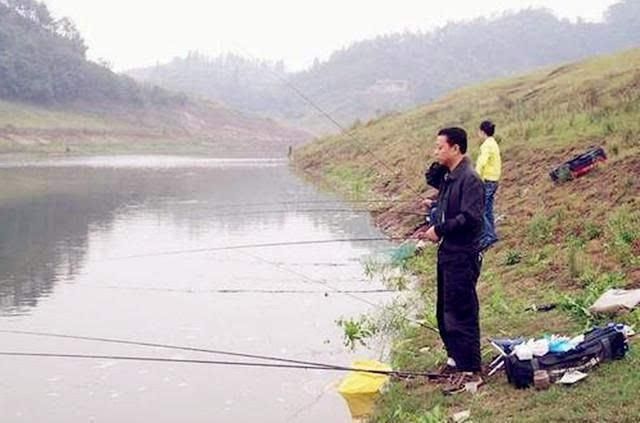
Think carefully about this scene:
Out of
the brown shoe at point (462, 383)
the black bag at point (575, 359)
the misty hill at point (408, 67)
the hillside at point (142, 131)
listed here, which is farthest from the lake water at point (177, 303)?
the misty hill at point (408, 67)

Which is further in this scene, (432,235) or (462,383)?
(462,383)

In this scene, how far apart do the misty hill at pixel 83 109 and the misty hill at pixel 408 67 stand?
121 feet

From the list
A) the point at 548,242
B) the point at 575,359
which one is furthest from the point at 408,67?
the point at 575,359

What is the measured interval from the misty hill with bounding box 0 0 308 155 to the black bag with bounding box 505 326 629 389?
6306 cm

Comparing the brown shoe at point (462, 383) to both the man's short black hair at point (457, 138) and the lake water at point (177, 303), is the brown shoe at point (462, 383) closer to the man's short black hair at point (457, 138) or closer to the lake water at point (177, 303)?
the lake water at point (177, 303)

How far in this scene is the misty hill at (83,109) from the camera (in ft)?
248

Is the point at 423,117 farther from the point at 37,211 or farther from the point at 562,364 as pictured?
the point at 562,364

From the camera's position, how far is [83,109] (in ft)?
295

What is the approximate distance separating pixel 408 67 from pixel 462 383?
6644 inches

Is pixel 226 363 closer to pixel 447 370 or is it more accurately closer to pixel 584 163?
pixel 447 370

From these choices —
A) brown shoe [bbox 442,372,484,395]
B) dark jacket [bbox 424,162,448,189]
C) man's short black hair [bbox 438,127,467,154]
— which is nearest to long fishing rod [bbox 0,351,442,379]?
brown shoe [bbox 442,372,484,395]

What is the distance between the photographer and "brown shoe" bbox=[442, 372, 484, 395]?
6.53 metres

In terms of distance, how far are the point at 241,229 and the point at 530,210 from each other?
24.4 ft

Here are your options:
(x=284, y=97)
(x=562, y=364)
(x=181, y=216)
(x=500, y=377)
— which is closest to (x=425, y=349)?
(x=500, y=377)
